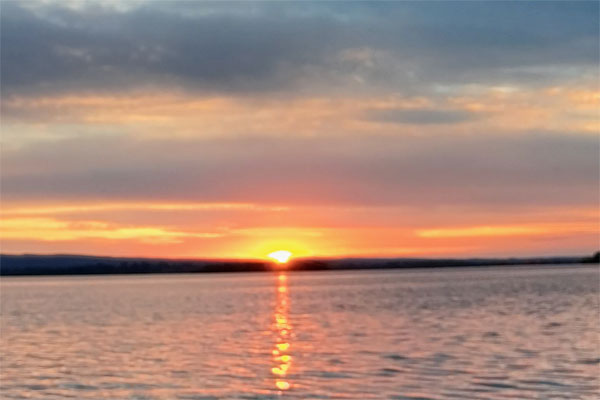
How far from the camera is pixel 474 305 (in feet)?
205

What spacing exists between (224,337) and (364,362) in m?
12.2

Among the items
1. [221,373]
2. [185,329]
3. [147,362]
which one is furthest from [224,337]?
[221,373]

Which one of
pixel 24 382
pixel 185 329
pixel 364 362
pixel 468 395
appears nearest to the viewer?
pixel 468 395

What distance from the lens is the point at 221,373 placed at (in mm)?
29312

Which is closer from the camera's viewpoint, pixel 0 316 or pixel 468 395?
pixel 468 395

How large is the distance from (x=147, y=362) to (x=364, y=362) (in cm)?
721

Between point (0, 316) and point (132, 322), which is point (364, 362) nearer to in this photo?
point (132, 322)

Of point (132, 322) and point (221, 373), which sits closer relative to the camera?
point (221, 373)

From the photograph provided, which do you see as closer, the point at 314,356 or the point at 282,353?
the point at 314,356

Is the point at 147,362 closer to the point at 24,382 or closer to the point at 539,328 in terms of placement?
the point at 24,382

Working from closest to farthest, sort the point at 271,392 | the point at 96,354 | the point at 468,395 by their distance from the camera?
the point at 468,395 < the point at 271,392 < the point at 96,354

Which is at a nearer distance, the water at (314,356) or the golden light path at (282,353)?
the water at (314,356)

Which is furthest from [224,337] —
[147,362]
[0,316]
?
[0,316]

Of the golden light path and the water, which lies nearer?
the water
